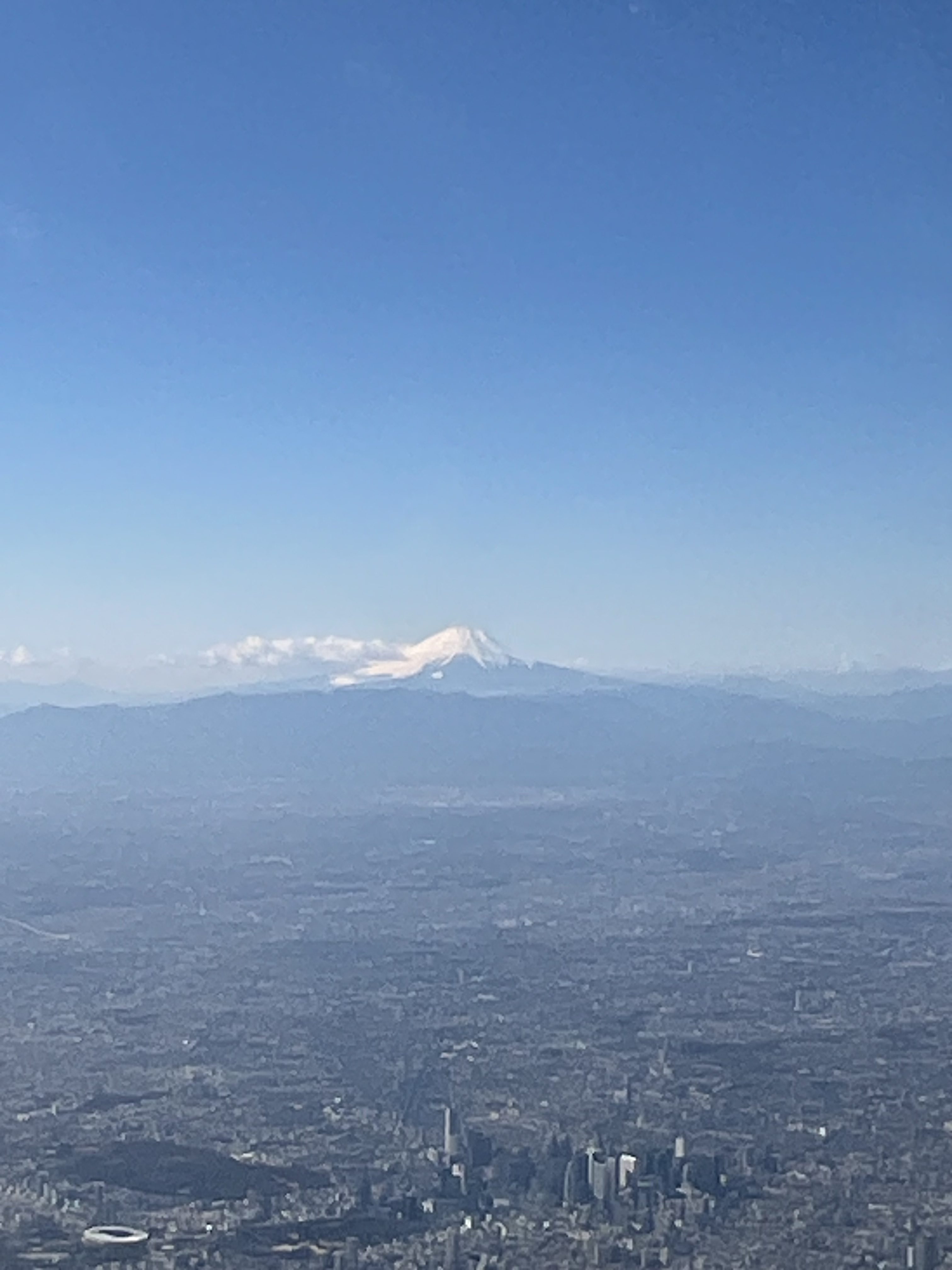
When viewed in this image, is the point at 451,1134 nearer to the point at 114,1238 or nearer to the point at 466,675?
the point at 114,1238

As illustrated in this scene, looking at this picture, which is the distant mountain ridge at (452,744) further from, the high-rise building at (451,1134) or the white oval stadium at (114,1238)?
the white oval stadium at (114,1238)

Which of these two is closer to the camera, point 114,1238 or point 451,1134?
point 114,1238

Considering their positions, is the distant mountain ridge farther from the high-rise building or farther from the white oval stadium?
the white oval stadium

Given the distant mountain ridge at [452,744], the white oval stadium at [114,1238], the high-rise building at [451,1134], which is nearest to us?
the white oval stadium at [114,1238]

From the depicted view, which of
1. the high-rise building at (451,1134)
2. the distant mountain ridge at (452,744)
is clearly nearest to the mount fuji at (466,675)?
the distant mountain ridge at (452,744)

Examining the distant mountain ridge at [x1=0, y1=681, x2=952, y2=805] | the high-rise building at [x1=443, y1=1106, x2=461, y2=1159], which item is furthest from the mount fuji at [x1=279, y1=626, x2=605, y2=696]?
the high-rise building at [x1=443, y1=1106, x2=461, y2=1159]

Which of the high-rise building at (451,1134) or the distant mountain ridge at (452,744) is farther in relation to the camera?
the distant mountain ridge at (452,744)

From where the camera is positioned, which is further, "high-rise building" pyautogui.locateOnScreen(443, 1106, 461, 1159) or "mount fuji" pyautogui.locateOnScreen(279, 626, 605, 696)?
"mount fuji" pyautogui.locateOnScreen(279, 626, 605, 696)

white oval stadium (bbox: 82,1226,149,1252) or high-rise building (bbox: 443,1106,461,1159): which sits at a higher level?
high-rise building (bbox: 443,1106,461,1159)

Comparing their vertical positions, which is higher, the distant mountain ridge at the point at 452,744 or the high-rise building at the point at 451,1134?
the distant mountain ridge at the point at 452,744

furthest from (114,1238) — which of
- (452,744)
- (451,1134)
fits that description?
(452,744)

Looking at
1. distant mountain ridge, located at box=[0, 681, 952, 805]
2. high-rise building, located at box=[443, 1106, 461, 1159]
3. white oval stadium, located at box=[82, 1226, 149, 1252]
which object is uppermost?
distant mountain ridge, located at box=[0, 681, 952, 805]

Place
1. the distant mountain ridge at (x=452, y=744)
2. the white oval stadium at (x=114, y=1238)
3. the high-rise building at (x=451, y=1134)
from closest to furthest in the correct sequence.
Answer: the white oval stadium at (x=114, y=1238) < the high-rise building at (x=451, y=1134) < the distant mountain ridge at (x=452, y=744)
